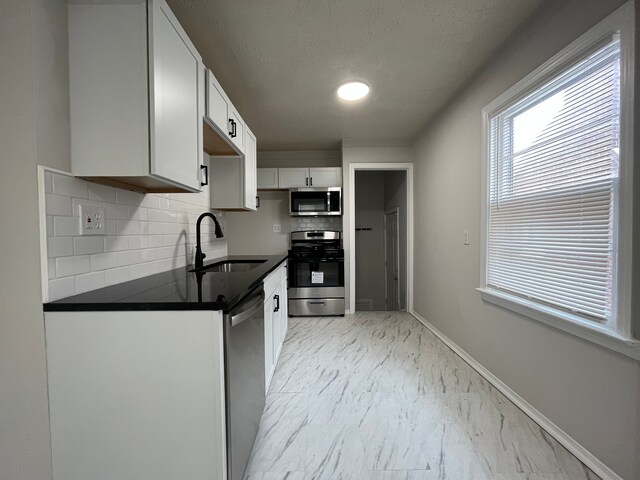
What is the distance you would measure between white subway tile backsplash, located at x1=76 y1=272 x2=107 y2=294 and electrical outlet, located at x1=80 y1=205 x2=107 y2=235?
0.19m

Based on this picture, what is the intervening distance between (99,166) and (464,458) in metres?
2.10

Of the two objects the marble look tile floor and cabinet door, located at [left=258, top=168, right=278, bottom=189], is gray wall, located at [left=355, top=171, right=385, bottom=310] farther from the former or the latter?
the marble look tile floor

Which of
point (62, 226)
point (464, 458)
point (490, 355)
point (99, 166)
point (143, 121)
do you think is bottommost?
point (464, 458)

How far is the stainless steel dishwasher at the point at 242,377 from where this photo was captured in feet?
3.44

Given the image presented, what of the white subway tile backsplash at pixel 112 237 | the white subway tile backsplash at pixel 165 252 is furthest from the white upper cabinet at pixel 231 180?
the white subway tile backsplash at pixel 165 252

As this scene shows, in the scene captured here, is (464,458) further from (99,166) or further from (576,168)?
(99,166)

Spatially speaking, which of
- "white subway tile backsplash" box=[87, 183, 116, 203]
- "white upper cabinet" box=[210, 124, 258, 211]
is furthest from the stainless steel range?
"white subway tile backsplash" box=[87, 183, 116, 203]

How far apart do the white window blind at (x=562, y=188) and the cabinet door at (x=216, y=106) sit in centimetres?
191

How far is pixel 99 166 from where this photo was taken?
114 cm

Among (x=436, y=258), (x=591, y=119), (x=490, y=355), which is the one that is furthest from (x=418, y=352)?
(x=591, y=119)

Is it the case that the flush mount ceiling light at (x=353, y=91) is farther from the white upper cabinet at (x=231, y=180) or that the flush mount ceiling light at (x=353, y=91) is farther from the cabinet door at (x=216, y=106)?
the cabinet door at (x=216, y=106)

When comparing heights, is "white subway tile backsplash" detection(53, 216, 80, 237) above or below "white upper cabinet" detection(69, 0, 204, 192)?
below

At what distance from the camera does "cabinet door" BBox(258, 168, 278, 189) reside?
3994 mm

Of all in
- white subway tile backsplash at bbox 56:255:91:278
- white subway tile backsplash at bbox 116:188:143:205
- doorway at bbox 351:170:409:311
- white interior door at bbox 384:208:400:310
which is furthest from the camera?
doorway at bbox 351:170:409:311
